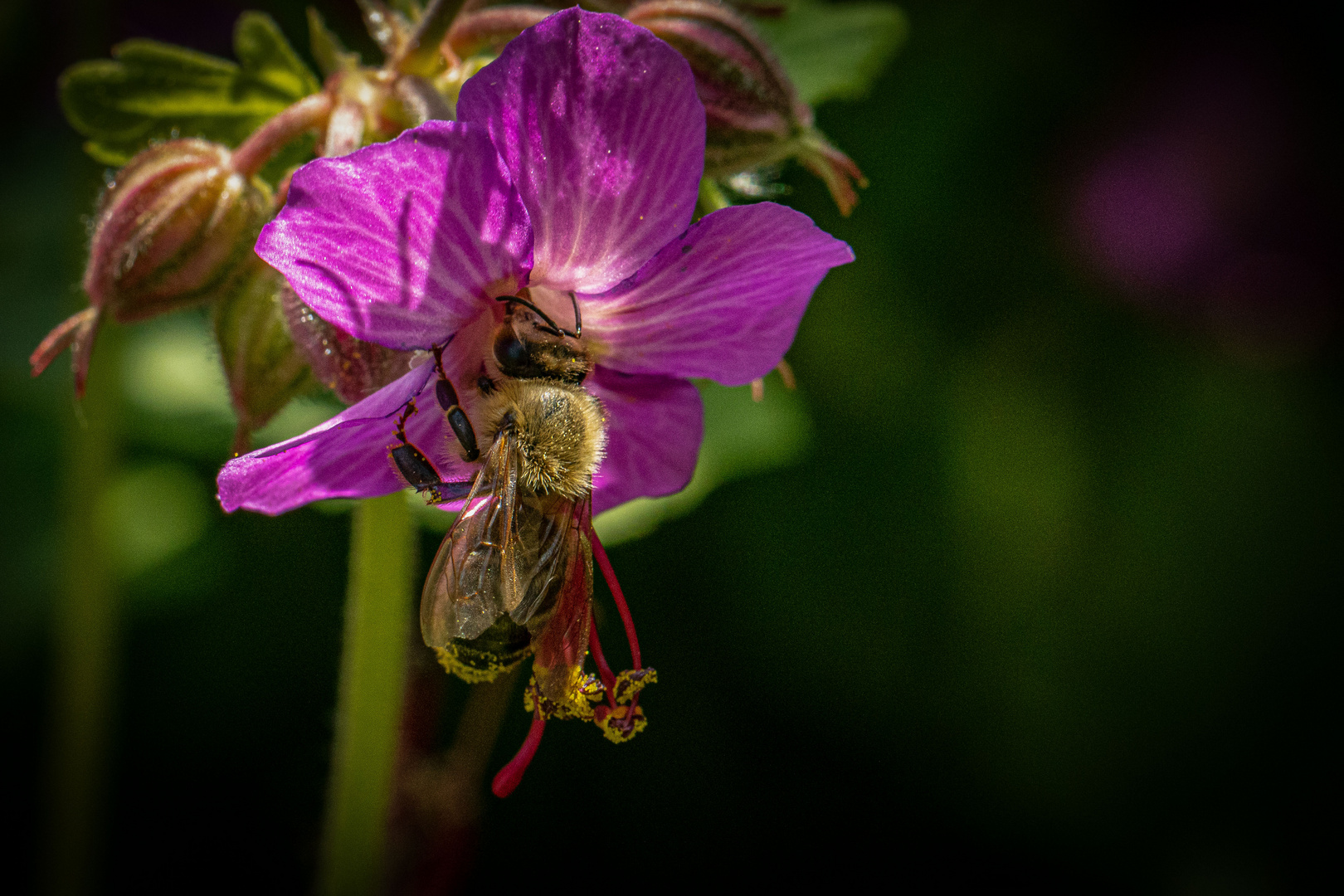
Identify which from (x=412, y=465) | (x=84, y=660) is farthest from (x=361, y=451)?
(x=84, y=660)

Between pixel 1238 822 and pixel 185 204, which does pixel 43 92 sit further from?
pixel 1238 822

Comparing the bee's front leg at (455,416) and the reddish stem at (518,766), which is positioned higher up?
the bee's front leg at (455,416)

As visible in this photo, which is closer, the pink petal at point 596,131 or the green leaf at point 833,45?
the pink petal at point 596,131

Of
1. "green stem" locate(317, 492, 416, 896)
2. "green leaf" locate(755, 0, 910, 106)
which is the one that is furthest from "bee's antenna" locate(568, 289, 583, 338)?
"green leaf" locate(755, 0, 910, 106)

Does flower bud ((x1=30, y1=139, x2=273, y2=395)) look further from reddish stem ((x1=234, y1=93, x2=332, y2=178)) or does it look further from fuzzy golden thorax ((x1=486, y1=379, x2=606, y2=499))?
fuzzy golden thorax ((x1=486, y1=379, x2=606, y2=499))

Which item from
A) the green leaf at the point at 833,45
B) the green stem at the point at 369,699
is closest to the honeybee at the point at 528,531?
the green stem at the point at 369,699

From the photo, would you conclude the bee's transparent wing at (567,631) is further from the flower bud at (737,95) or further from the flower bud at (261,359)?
the flower bud at (737,95)
